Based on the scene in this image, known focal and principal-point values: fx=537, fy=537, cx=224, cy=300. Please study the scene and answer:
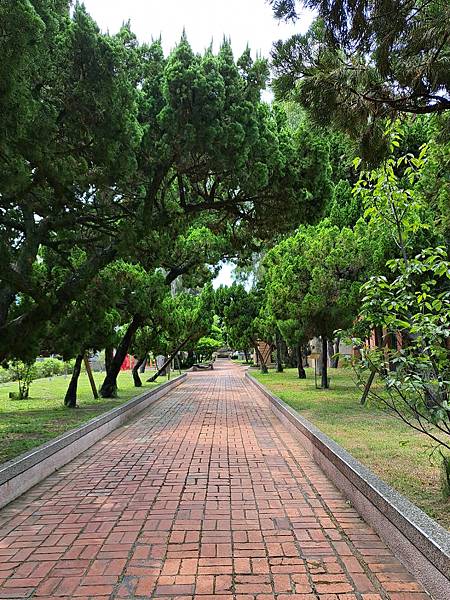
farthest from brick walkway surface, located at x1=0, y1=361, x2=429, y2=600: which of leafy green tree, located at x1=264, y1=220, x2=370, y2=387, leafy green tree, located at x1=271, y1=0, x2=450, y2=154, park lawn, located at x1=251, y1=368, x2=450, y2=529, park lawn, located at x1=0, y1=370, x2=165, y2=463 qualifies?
leafy green tree, located at x1=264, y1=220, x2=370, y2=387

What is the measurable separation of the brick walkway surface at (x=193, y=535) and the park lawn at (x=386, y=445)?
628 mm

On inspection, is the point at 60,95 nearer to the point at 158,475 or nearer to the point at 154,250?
the point at 154,250

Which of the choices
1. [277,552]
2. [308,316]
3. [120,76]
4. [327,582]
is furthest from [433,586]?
[308,316]

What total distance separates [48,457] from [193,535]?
293cm

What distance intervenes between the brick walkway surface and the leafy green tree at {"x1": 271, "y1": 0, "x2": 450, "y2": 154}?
3.50 m

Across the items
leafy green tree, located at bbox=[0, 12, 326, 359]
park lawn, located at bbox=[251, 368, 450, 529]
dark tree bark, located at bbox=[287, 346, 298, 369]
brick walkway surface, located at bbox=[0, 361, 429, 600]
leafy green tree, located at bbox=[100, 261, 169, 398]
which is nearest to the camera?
brick walkway surface, located at bbox=[0, 361, 429, 600]

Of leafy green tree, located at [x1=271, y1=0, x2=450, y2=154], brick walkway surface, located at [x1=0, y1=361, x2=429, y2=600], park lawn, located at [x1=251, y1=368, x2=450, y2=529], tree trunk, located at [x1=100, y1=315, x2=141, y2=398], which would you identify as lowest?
brick walkway surface, located at [x1=0, y1=361, x2=429, y2=600]

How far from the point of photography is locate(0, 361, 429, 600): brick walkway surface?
339 cm

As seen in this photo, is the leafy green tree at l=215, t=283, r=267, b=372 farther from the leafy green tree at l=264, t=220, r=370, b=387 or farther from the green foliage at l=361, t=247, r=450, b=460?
the green foliage at l=361, t=247, r=450, b=460

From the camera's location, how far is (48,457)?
656 centimetres

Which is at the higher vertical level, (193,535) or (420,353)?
(420,353)

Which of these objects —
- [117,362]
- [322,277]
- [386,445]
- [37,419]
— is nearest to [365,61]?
[386,445]

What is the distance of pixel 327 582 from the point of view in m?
3.41

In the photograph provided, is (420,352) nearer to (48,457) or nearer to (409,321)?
(409,321)
